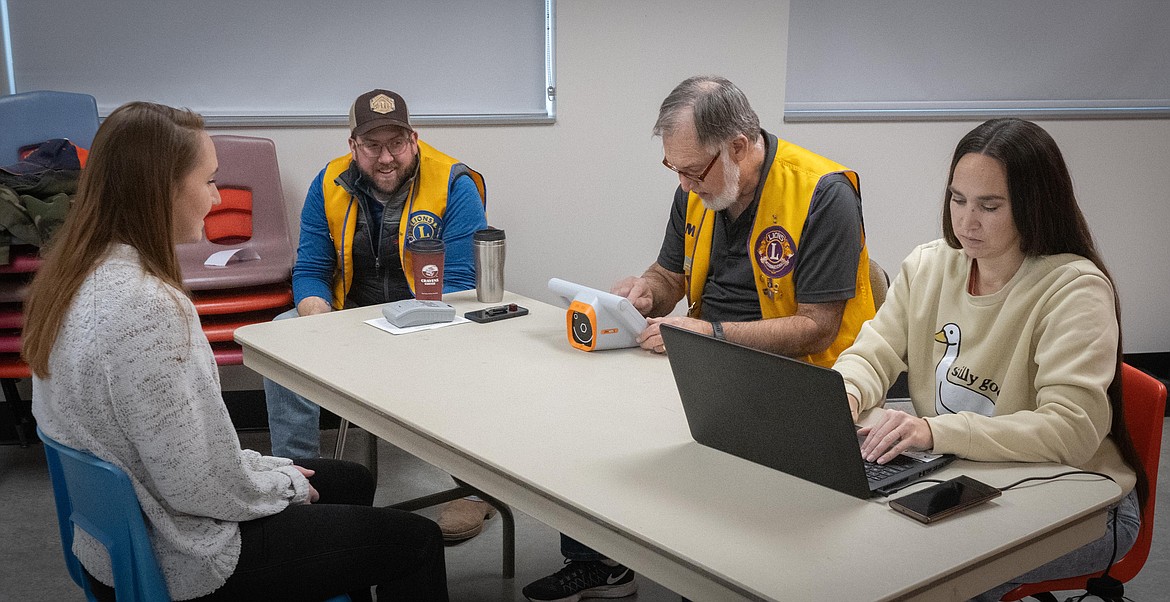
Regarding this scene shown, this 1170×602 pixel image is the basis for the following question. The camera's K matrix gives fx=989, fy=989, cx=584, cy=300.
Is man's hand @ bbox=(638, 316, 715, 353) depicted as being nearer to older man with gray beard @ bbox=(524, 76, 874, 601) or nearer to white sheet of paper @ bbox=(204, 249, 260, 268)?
older man with gray beard @ bbox=(524, 76, 874, 601)

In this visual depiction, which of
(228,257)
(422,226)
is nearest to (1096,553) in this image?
(422,226)

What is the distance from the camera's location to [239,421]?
12.5 feet

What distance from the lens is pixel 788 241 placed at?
2396mm

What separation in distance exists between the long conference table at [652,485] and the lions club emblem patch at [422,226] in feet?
2.58

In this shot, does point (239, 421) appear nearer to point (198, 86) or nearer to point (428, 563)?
point (198, 86)

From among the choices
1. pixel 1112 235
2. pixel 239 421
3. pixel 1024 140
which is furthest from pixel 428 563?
pixel 1112 235

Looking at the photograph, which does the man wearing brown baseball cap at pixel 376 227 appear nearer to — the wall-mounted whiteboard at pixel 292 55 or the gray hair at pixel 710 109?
the wall-mounted whiteboard at pixel 292 55

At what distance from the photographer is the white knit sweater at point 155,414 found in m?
1.48

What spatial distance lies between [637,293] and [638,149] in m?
1.44

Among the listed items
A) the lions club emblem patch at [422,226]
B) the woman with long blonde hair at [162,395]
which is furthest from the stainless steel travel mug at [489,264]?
the woman with long blonde hair at [162,395]

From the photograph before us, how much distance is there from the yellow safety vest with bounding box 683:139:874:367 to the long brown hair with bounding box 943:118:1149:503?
65 centimetres

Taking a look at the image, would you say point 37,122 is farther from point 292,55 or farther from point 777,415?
point 777,415

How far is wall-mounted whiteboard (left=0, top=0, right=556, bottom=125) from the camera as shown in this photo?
3471 millimetres

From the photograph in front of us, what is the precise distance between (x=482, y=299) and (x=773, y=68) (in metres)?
1.76
